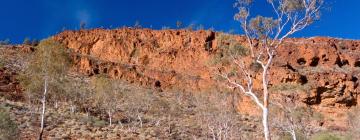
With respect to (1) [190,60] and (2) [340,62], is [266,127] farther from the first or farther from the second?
(2) [340,62]

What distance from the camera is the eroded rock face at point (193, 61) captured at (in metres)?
76.9

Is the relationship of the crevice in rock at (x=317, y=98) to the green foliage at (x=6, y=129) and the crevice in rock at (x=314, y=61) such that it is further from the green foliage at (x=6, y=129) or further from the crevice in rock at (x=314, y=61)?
the green foliage at (x=6, y=129)

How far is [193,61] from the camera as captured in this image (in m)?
92.9

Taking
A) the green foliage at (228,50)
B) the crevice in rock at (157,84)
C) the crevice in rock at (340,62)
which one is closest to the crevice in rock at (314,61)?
the crevice in rock at (340,62)

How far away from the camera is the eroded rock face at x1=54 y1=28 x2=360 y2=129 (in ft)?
252

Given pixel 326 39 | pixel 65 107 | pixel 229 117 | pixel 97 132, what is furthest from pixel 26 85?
pixel 326 39

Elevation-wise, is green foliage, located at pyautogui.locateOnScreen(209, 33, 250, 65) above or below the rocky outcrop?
below

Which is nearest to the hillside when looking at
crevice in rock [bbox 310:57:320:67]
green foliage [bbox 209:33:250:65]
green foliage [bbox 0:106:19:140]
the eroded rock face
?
the eroded rock face

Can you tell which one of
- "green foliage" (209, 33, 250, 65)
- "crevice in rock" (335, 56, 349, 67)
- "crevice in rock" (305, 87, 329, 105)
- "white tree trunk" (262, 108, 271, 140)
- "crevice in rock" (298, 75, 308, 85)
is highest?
"crevice in rock" (335, 56, 349, 67)

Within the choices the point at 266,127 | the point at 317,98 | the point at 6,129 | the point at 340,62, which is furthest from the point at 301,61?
the point at 266,127

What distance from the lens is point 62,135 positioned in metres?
38.4

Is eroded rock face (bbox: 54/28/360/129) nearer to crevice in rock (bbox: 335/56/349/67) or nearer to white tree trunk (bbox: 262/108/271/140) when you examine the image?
crevice in rock (bbox: 335/56/349/67)

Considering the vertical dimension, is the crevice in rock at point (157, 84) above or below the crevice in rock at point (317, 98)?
above

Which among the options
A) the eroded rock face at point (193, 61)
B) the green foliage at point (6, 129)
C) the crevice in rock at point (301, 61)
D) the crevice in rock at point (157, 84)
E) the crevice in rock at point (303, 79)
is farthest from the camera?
the crevice in rock at point (301, 61)
